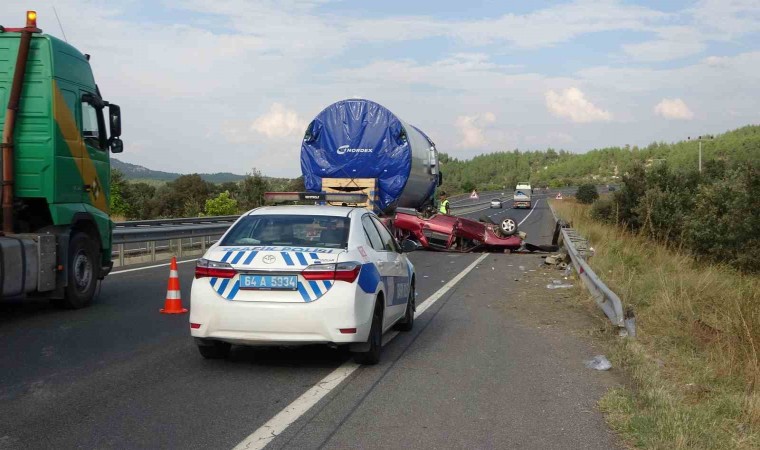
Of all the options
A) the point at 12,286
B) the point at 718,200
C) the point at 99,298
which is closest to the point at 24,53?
the point at 12,286

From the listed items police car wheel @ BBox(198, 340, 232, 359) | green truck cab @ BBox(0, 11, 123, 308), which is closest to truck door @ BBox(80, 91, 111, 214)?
green truck cab @ BBox(0, 11, 123, 308)

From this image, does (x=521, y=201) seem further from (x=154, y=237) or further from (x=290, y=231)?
(x=290, y=231)

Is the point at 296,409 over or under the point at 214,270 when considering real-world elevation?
under

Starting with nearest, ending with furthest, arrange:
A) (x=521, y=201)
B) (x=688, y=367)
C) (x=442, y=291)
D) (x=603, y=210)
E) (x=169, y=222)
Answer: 1. (x=688, y=367)
2. (x=442, y=291)
3. (x=169, y=222)
4. (x=603, y=210)
5. (x=521, y=201)

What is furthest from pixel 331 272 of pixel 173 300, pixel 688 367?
pixel 173 300

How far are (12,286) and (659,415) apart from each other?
288 inches

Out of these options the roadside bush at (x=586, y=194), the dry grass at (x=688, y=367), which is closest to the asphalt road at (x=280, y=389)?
the dry grass at (x=688, y=367)

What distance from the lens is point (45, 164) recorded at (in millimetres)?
10070

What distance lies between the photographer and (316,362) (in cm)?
773

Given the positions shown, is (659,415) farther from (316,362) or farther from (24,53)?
(24,53)

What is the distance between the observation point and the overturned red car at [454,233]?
915 inches

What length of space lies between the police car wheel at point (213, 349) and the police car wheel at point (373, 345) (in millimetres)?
1259

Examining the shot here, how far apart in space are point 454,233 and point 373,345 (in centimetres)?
1674

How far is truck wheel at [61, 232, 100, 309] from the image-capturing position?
10.7 m
